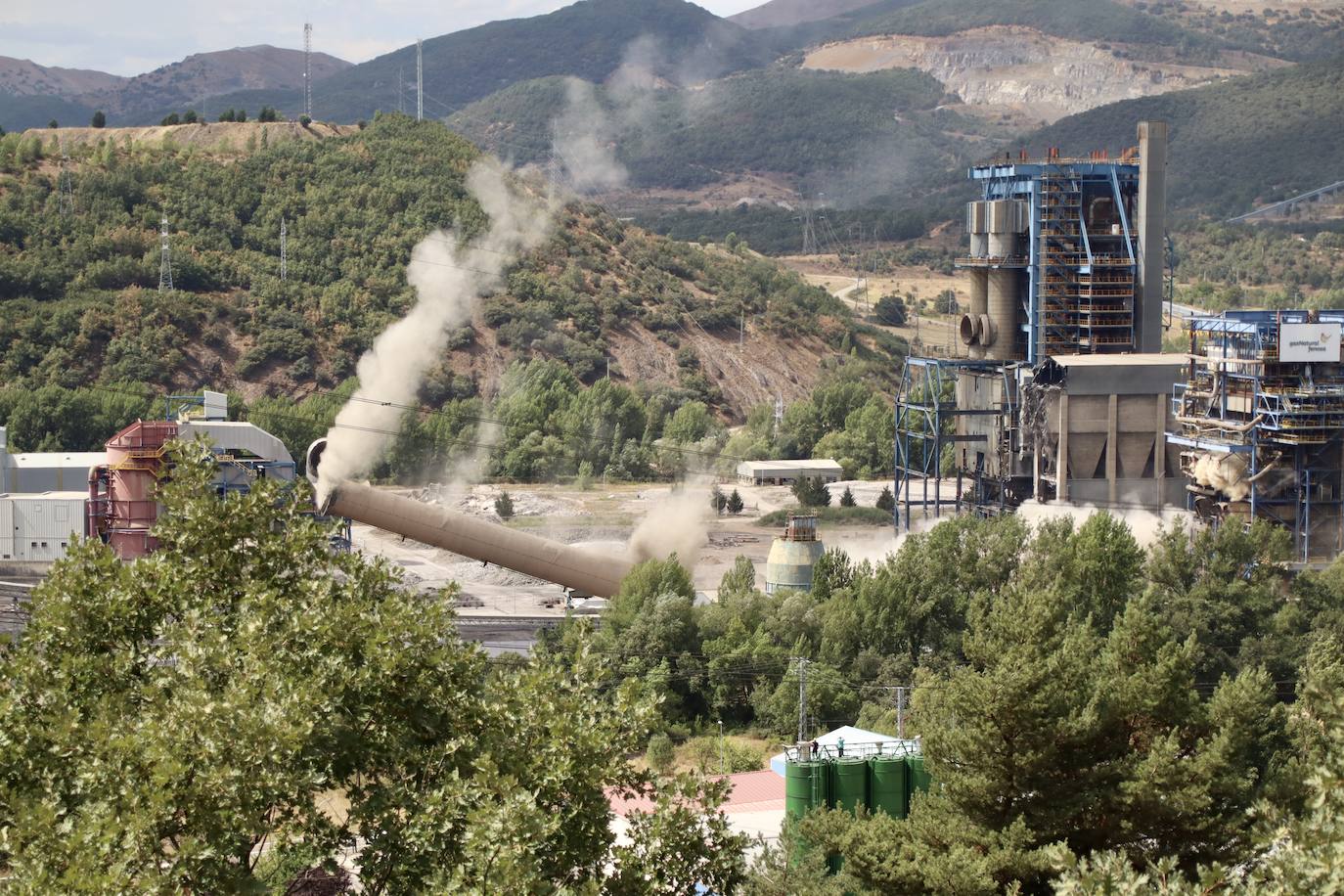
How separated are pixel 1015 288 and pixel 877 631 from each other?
21.5 m

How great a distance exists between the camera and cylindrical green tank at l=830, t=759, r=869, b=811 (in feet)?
124

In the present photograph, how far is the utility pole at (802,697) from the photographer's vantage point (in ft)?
150

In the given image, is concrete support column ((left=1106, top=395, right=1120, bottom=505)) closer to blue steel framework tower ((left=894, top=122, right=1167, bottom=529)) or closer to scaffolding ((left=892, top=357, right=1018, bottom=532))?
blue steel framework tower ((left=894, top=122, right=1167, bottom=529))

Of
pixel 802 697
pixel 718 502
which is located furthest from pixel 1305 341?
pixel 718 502

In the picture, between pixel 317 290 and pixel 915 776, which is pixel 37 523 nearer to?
pixel 317 290

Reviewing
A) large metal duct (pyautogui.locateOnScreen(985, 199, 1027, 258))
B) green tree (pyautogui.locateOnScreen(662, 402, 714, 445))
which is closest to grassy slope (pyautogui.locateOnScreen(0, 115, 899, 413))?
green tree (pyautogui.locateOnScreen(662, 402, 714, 445))

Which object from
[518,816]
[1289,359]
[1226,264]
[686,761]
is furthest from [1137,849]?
[1226,264]

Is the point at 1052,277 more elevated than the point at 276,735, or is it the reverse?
the point at 1052,277

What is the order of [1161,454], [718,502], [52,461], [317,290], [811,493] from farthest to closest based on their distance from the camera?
[317,290] < [811,493] < [718,502] < [52,461] < [1161,454]

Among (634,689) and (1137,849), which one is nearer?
(634,689)

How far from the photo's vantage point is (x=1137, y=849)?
3266 cm

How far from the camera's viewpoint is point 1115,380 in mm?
66688

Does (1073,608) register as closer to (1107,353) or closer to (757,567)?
(1107,353)

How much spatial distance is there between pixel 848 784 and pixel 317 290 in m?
87.8
